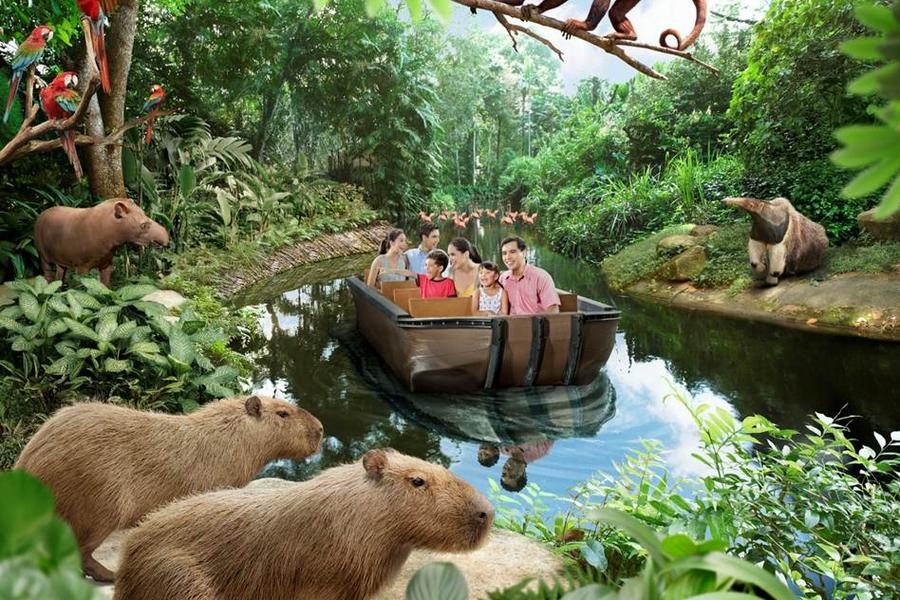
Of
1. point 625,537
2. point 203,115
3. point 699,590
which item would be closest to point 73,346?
point 625,537

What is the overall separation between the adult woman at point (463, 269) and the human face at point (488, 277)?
1.44ft

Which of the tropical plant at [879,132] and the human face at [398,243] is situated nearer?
the tropical plant at [879,132]

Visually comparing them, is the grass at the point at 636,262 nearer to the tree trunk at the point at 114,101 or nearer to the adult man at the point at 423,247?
the adult man at the point at 423,247

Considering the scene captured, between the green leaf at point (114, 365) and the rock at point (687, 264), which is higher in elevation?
the green leaf at point (114, 365)

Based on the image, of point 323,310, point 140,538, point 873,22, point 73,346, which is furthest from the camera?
point 323,310

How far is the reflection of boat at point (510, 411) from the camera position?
13.4 ft

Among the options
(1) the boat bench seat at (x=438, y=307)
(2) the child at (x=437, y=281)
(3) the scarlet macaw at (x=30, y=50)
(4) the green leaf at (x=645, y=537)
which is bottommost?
(1) the boat bench seat at (x=438, y=307)

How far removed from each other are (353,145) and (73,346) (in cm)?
1214

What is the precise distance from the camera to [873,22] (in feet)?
1.28

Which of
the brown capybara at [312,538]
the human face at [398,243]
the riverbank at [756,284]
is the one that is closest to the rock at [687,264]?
the riverbank at [756,284]

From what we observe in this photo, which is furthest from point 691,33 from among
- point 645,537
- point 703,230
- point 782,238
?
point 703,230

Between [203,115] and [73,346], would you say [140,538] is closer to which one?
[73,346]

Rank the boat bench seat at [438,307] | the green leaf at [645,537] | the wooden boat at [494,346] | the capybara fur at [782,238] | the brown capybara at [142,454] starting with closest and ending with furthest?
the green leaf at [645,537] → the brown capybara at [142,454] → the wooden boat at [494,346] → the boat bench seat at [438,307] → the capybara fur at [782,238]

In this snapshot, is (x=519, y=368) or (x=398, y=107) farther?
(x=398, y=107)
